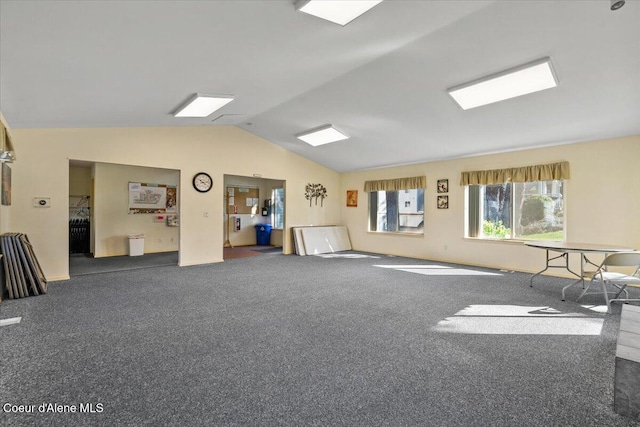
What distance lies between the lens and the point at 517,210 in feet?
20.2

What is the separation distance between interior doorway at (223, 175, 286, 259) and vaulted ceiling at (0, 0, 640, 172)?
14.7 ft

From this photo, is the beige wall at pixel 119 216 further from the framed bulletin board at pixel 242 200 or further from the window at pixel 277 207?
the window at pixel 277 207

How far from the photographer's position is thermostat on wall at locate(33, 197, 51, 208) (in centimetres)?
475

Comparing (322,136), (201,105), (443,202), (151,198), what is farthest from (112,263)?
(443,202)

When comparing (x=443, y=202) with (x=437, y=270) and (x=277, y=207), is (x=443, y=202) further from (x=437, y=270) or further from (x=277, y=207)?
(x=277, y=207)

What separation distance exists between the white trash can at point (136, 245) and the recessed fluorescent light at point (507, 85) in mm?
7713

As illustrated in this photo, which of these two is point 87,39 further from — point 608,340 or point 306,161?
point 306,161

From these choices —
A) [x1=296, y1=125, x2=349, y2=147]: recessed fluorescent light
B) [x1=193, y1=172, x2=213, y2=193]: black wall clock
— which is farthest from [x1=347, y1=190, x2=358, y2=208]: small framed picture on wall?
[x1=193, y1=172, x2=213, y2=193]: black wall clock

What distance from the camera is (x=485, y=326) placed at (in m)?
3.08

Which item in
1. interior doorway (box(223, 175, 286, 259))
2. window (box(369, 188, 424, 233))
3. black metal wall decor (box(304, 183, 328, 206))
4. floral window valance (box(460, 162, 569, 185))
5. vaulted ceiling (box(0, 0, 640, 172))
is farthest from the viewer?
interior doorway (box(223, 175, 286, 259))

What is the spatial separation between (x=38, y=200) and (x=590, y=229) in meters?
9.03

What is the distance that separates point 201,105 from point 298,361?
408cm

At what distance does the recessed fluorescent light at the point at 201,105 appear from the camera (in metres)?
4.36

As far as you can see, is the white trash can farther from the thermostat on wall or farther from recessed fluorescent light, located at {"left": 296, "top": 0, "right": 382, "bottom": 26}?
recessed fluorescent light, located at {"left": 296, "top": 0, "right": 382, "bottom": 26}
